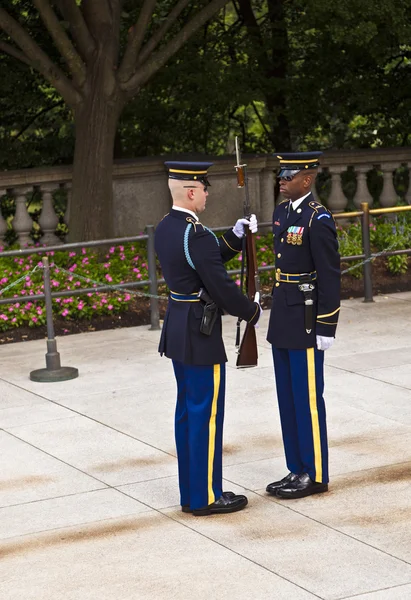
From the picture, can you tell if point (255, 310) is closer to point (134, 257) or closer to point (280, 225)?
point (280, 225)

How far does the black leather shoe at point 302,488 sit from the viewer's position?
699 centimetres

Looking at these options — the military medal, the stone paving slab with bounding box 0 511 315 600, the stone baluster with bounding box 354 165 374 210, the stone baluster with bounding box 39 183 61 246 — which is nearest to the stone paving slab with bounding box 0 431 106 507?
the stone paving slab with bounding box 0 511 315 600

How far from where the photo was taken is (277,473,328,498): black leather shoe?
6988 mm

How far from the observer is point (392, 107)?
17641mm

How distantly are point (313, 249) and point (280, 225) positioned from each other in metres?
0.31

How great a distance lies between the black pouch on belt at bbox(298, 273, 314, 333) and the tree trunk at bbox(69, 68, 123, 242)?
22.1 feet

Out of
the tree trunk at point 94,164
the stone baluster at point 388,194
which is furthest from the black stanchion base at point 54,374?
the stone baluster at point 388,194

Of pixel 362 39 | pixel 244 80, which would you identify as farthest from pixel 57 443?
pixel 244 80

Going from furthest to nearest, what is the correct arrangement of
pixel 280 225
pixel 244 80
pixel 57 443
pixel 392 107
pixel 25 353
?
pixel 392 107 < pixel 244 80 < pixel 25 353 < pixel 57 443 < pixel 280 225

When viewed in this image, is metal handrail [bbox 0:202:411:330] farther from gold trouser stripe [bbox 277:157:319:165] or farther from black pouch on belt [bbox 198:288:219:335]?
black pouch on belt [bbox 198:288:219:335]

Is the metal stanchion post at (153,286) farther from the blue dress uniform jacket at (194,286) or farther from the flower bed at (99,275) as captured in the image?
the blue dress uniform jacket at (194,286)

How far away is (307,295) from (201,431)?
0.99 metres

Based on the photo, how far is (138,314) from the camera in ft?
40.9

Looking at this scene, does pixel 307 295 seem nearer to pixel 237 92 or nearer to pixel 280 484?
pixel 280 484
